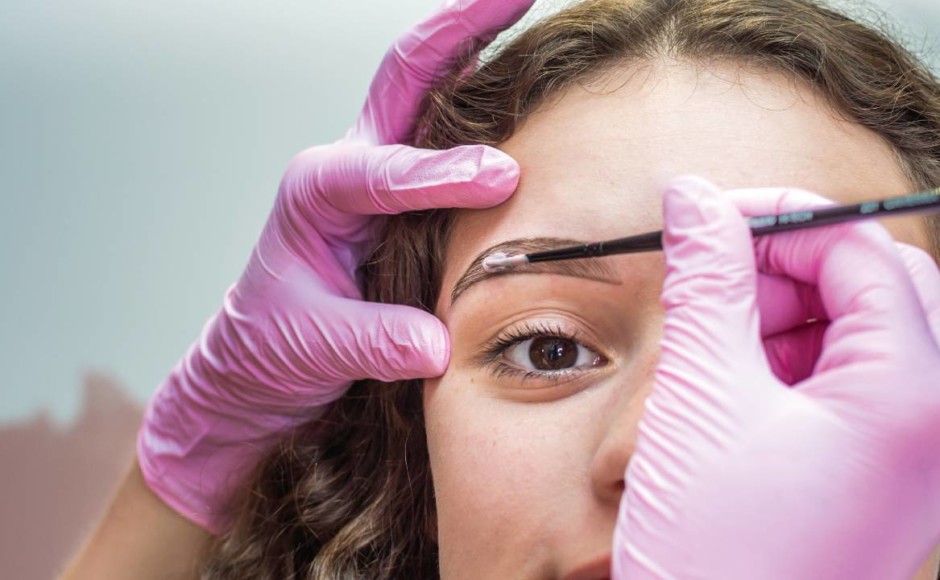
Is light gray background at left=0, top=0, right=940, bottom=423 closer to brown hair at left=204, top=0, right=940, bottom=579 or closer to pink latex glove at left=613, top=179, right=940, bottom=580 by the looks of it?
brown hair at left=204, top=0, right=940, bottom=579

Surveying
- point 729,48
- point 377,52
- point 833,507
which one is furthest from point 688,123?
point 377,52

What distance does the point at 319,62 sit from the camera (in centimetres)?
242

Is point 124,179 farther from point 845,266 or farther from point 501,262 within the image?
point 845,266

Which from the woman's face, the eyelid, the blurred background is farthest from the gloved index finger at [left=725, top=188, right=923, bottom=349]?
the blurred background

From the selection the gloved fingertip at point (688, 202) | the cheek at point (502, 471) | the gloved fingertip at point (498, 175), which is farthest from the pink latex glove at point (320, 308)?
the gloved fingertip at point (688, 202)

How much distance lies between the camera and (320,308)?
1.59 metres

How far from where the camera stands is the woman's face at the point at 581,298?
45.7 inches

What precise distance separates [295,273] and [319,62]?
926mm

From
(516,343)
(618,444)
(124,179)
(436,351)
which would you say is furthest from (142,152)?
(618,444)

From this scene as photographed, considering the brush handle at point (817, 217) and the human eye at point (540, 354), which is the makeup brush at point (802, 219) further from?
the human eye at point (540, 354)

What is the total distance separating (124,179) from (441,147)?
109 cm

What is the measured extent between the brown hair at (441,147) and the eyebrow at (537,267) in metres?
0.13

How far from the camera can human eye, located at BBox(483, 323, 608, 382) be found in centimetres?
126

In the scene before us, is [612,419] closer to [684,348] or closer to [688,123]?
[684,348]
